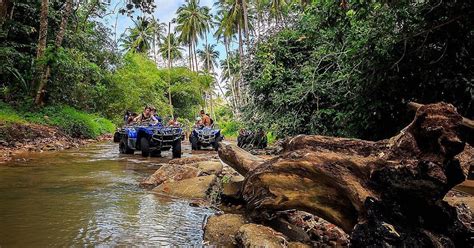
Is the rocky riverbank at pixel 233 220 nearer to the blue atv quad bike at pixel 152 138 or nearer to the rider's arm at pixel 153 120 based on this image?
the blue atv quad bike at pixel 152 138

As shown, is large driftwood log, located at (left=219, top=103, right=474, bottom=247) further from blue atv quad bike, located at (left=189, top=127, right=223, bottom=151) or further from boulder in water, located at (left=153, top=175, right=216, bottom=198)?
blue atv quad bike, located at (left=189, top=127, right=223, bottom=151)

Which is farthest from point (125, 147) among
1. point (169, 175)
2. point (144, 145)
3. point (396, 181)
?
point (396, 181)

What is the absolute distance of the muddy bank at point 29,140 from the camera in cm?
1095

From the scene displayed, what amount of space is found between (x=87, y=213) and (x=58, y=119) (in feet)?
42.5

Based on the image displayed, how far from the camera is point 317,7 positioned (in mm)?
8852

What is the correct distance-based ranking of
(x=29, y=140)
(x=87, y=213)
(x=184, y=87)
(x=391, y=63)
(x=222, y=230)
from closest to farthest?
(x=222, y=230), (x=87, y=213), (x=391, y=63), (x=29, y=140), (x=184, y=87)

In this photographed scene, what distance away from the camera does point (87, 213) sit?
4.51 meters

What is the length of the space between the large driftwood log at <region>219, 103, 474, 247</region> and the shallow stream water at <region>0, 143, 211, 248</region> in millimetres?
1273

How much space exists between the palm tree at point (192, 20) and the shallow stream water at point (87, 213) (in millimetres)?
38651

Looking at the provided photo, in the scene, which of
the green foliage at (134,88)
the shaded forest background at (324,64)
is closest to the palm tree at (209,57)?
the green foliage at (134,88)

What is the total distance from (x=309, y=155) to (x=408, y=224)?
909 millimetres

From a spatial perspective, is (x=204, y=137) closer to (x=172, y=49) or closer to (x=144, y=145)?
(x=144, y=145)

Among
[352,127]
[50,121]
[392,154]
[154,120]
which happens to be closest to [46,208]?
[392,154]

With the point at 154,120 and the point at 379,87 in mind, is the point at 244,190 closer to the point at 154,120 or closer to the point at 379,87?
the point at 379,87
